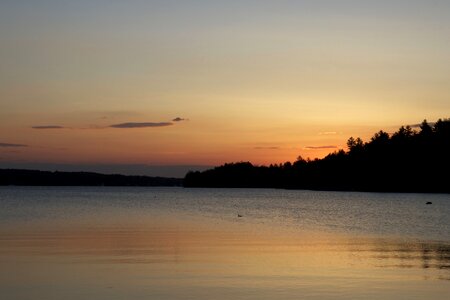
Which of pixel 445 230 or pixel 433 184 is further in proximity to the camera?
pixel 433 184

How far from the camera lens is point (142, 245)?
37.1 m

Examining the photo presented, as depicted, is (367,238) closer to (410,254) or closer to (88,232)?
(410,254)

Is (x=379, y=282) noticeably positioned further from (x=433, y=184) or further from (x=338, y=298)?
(x=433, y=184)

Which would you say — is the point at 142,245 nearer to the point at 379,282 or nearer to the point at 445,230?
the point at 379,282

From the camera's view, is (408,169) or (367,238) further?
(408,169)

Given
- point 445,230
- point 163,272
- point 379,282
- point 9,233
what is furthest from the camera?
point 445,230

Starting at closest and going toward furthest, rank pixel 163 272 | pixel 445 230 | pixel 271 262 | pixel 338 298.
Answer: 1. pixel 338 298
2. pixel 163 272
3. pixel 271 262
4. pixel 445 230

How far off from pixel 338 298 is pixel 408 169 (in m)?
177

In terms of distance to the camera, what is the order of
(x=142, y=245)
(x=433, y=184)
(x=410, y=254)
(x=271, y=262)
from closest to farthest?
(x=271, y=262), (x=410, y=254), (x=142, y=245), (x=433, y=184)

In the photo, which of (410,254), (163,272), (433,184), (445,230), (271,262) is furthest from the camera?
(433,184)

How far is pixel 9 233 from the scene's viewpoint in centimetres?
4488

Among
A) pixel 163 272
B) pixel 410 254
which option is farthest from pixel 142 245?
pixel 410 254

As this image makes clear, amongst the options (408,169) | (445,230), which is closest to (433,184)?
(408,169)

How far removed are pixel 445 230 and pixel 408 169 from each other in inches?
5480
